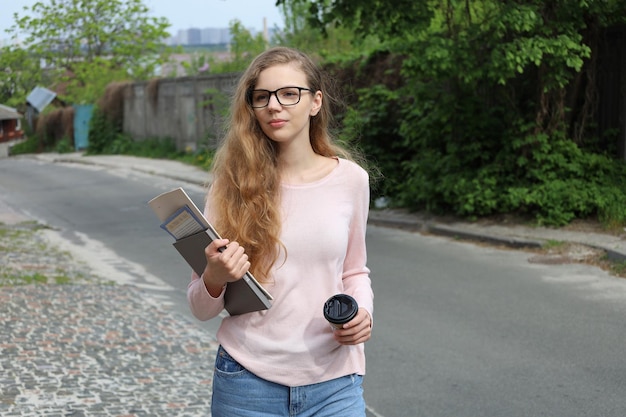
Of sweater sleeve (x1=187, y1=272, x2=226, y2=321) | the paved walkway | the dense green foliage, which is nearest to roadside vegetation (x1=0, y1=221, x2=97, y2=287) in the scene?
the paved walkway

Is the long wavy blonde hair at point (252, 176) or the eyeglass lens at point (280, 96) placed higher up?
the eyeglass lens at point (280, 96)

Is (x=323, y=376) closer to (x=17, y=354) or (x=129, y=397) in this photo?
(x=129, y=397)

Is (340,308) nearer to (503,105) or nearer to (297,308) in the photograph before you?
(297,308)

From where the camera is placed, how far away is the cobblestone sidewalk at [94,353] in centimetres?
540

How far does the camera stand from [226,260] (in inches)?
103

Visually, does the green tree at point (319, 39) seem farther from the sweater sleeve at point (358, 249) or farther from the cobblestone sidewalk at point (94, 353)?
the sweater sleeve at point (358, 249)

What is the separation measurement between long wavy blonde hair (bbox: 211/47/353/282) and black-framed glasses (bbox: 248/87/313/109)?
0.9 inches

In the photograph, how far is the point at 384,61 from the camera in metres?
18.2

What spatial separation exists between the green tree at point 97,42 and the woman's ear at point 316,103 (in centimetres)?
4100

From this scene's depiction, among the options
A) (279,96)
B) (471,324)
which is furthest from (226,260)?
(471,324)

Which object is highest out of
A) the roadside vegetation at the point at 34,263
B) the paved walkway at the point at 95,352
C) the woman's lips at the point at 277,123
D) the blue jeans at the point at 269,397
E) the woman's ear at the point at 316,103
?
the woman's ear at the point at 316,103

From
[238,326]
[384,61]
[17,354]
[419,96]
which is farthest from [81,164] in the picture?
[238,326]

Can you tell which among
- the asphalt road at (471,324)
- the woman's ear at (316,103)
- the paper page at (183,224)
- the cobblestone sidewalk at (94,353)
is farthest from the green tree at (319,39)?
the paper page at (183,224)

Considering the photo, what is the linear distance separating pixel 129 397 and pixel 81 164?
28.8 metres
